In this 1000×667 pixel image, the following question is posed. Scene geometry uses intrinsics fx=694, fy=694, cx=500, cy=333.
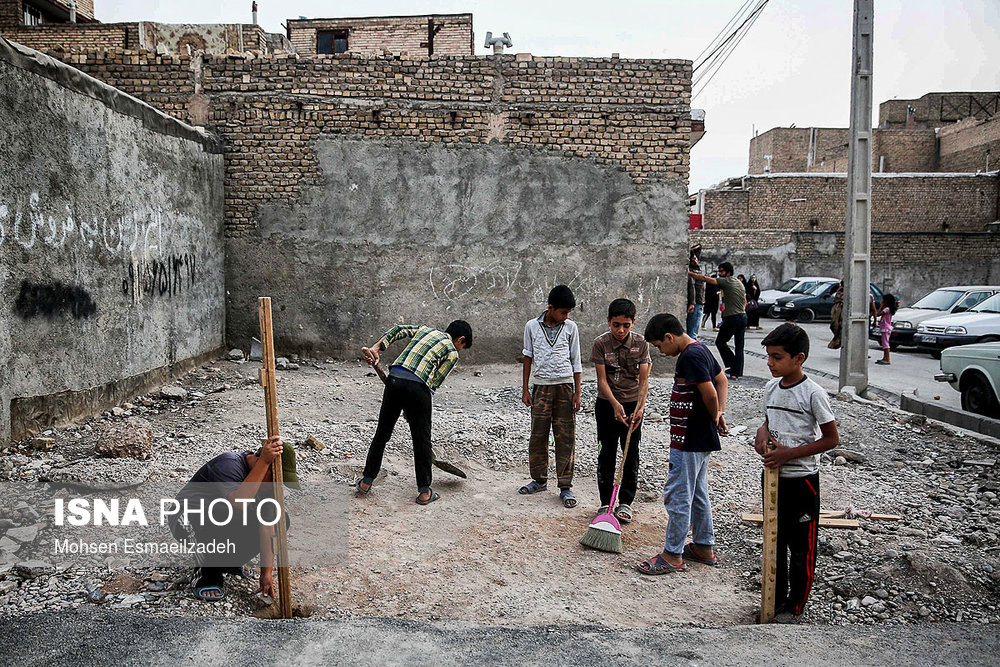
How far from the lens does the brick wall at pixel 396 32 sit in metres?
22.5

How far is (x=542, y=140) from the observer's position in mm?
10562

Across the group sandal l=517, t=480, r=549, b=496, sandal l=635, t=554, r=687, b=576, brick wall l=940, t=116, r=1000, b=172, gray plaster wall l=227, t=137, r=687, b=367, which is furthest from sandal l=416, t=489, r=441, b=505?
brick wall l=940, t=116, r=1000, b=172

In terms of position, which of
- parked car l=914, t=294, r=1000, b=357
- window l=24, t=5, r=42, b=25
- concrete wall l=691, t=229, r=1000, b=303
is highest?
window l=24, t=5, r=42, b=25

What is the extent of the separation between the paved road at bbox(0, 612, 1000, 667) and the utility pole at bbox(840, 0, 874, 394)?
6534mm

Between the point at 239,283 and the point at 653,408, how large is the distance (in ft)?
20.7

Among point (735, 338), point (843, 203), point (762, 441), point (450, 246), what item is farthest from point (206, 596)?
point (843, 203)

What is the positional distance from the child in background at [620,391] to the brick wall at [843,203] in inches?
1130

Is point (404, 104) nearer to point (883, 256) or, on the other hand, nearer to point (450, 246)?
point (450, 246)

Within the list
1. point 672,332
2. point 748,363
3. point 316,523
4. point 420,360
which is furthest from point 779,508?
point 748,363

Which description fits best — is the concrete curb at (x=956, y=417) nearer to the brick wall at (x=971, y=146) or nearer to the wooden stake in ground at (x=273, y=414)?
the wooden stake in ground at (x=273, y=414)

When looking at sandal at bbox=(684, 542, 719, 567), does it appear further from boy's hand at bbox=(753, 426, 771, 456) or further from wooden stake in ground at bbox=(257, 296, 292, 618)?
wooden stake in ground at bbox=(257, 296, 292, 618)

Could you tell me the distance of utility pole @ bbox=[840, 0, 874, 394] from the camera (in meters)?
9.23

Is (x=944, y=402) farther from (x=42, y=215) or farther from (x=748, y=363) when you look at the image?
(x=42, y=215)

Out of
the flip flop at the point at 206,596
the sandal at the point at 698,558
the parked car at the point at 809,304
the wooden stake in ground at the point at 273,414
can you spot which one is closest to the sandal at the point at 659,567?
the sandal at the point at 698,558
